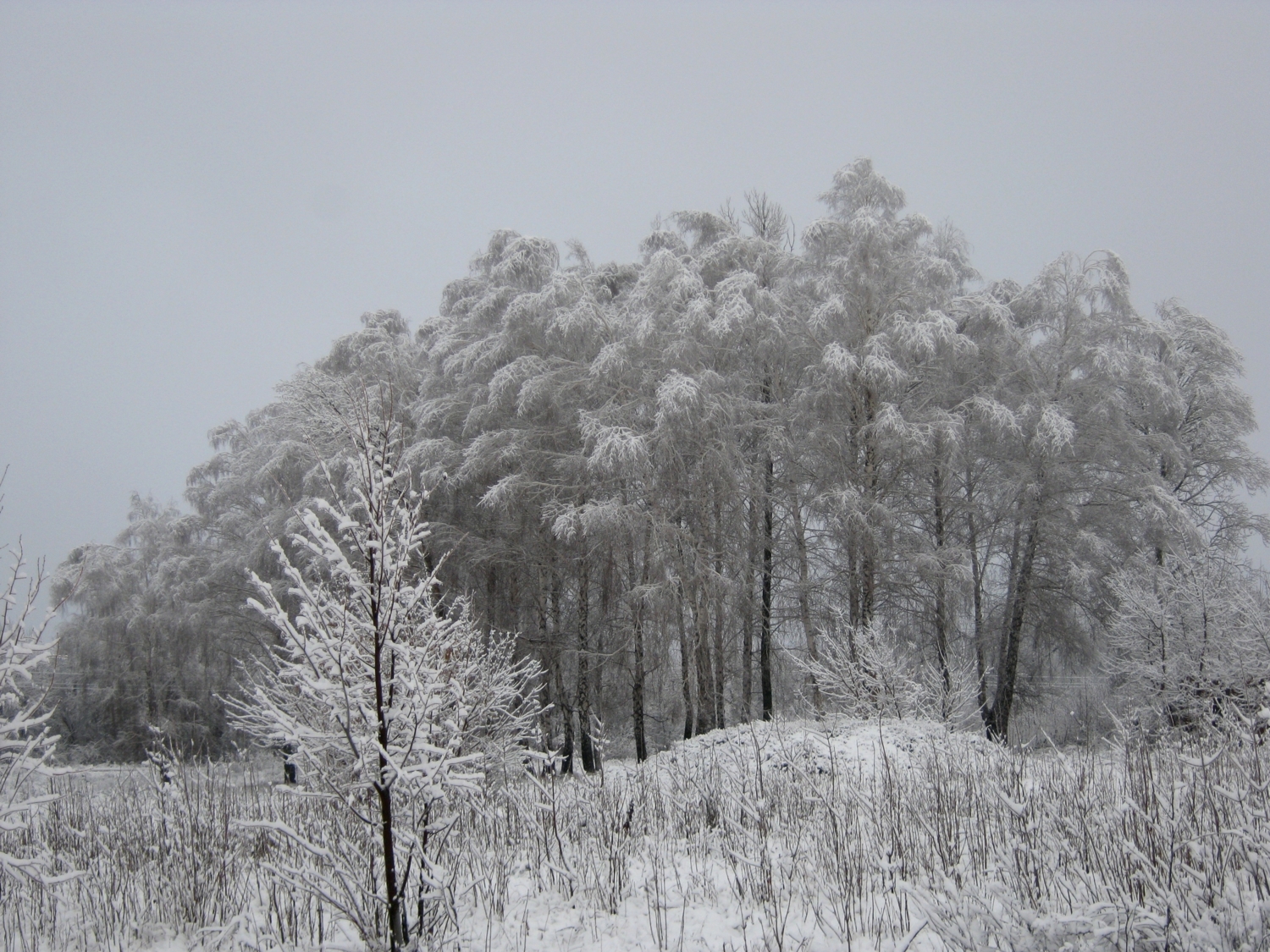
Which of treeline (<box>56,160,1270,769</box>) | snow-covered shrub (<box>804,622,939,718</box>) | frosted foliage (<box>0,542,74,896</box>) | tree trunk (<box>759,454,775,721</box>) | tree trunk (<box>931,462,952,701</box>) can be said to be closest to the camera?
frosted foliage (<box>0,542,74,896</box>)

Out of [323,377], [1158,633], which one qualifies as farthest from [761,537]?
[323,377]

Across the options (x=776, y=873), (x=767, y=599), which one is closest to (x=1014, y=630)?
(x=767, y=599)

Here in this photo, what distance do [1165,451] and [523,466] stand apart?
43.4 feet

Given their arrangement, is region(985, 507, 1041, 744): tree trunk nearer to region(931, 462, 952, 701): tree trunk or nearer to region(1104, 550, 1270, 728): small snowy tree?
region(931, 462, 952, 701): tree trunk

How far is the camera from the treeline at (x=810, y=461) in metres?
14.2

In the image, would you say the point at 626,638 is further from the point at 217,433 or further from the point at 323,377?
the point at 217,433

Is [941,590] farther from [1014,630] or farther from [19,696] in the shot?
[19,696]

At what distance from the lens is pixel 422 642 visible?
371cm

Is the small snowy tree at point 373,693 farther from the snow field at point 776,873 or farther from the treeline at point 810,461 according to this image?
the treeline at point 810,461

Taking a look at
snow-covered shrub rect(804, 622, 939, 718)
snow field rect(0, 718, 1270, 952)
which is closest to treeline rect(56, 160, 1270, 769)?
snow-covered shrub rect(804, 622, 939, 718)

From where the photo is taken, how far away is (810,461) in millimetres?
15625

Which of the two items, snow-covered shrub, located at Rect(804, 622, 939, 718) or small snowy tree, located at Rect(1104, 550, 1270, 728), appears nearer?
snow-covered shrub, located at Rect(804, 622, 939, 718)

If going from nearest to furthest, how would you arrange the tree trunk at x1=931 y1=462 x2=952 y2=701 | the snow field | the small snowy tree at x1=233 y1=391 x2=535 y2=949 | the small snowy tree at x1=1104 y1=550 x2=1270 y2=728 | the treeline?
the snow field → the small snowy tree at x1=233 y1=391 x2=535 y2=949 → the small snowy tree at x1=1104 y1=550 x2=1270 y2=728 → the tree trunk at x1=931 y1=462 x2=952 y2=701 → the treeline

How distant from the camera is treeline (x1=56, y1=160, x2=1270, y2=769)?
46.6 ft
